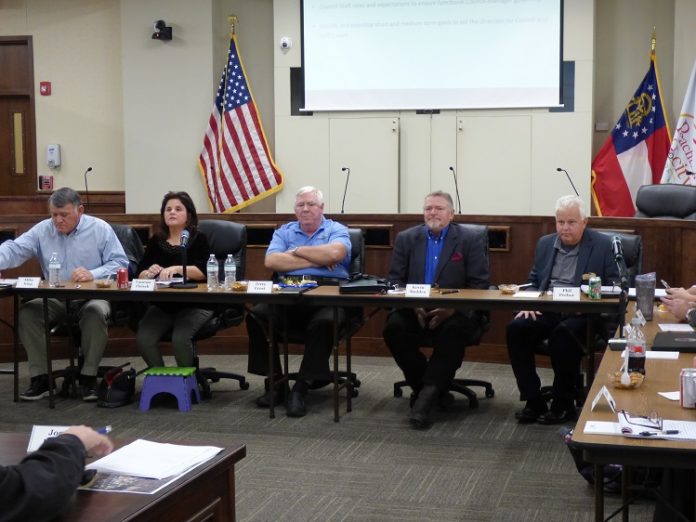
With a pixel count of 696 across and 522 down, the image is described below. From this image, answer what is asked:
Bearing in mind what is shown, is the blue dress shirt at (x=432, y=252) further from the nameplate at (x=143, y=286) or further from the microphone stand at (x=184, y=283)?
the nameplate at (x=143, y=286)

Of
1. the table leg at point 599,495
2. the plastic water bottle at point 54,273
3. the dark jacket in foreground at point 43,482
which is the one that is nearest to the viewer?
the dark jacket in foreground at point 43,482

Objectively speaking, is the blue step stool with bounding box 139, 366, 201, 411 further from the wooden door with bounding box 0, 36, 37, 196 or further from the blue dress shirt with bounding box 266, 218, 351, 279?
the wooden door with bounding box 0, 36, 37, 196

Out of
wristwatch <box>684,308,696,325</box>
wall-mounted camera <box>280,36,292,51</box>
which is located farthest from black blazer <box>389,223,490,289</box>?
wall-mounted camera <box>280,36,292,51</box>

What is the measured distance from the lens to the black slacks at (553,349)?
16.2 ft

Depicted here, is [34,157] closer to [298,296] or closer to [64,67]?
[64,67]

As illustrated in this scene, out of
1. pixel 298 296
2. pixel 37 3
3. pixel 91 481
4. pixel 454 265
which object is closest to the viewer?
pixel 91 481

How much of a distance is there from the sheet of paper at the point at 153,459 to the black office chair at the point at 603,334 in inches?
120

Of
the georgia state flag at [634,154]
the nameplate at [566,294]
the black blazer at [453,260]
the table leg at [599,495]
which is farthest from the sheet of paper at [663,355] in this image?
the georgia state flag at [634,154]

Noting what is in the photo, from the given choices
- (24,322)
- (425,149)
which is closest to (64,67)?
(425,149)

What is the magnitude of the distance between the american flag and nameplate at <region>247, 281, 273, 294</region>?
3964 millimetres

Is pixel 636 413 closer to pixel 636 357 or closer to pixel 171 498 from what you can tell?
pixel 636 357

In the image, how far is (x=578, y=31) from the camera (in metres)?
8.35

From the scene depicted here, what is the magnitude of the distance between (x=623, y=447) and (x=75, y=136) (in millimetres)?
8541

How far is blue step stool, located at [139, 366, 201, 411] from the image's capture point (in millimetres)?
5359
